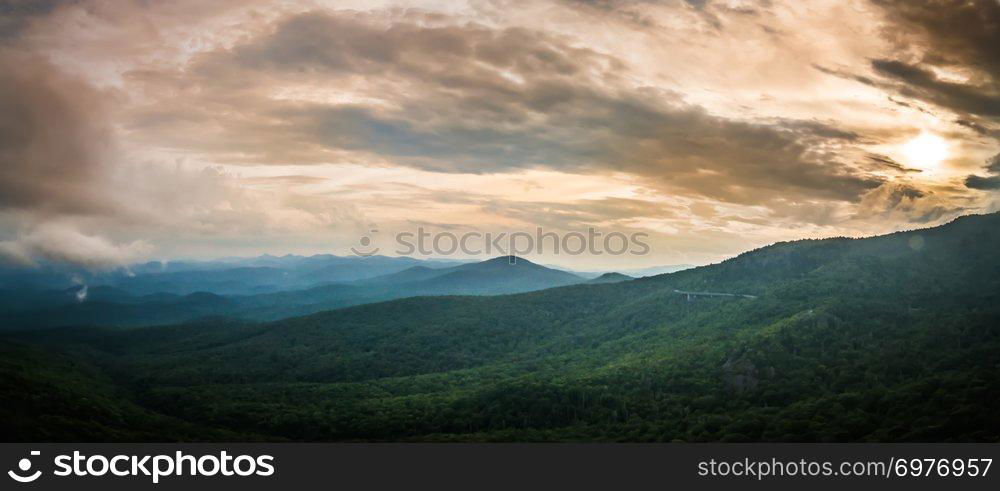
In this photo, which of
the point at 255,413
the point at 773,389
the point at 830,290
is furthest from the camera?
the point at 830,290

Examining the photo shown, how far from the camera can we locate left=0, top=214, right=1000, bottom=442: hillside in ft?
288

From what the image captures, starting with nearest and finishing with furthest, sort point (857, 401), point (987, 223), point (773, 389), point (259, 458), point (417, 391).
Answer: point (259, 458) → point (857, 401) → point (773, 389) → point (417, 391) → point (987, 223)

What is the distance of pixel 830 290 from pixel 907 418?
274 ft

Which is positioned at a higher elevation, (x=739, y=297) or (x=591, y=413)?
(x=739, y=297)

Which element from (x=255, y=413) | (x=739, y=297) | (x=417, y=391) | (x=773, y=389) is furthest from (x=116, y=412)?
(x=739, y=297)

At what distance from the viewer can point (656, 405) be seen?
10431cm

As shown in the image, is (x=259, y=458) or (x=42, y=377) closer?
(x=259, y=458)

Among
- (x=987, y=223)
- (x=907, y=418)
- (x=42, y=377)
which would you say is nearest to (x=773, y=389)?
(x=907, y=418)

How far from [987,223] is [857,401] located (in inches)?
4797

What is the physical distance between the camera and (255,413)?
389ft

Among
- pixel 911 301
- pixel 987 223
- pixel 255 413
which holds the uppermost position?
pixel 987 223

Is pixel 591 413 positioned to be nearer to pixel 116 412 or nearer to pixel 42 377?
pixel 116 412

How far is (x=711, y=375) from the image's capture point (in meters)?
114

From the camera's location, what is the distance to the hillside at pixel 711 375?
87.8 m
